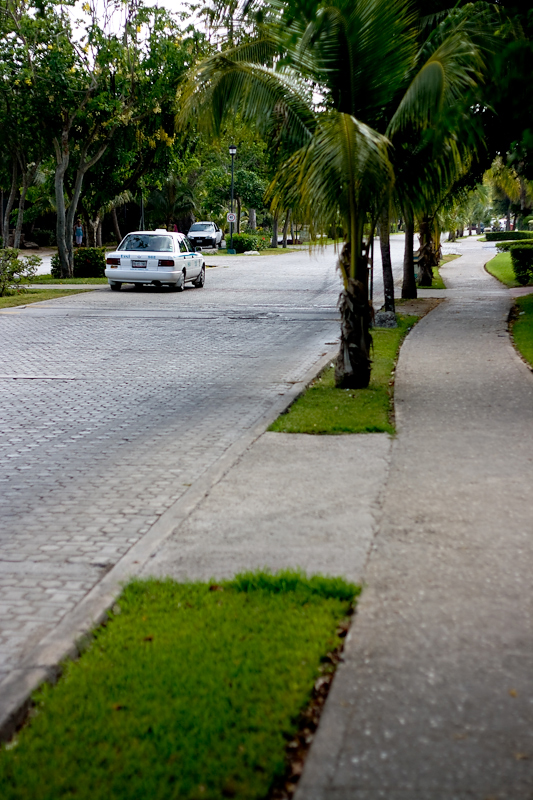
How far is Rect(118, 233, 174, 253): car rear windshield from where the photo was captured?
86.0 ft

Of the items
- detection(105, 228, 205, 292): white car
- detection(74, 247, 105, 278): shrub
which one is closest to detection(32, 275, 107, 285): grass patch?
detection(74, 247, 105, 278): shrub

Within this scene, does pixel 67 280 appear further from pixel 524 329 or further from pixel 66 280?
pixel 524 329

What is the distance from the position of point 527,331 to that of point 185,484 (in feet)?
35.0

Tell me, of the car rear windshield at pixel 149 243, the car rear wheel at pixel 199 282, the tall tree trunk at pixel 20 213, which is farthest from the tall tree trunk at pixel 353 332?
the tall tree trunk at pixel 20 213

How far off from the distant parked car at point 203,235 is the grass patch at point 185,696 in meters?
54.1

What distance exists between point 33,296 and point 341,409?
1665cm

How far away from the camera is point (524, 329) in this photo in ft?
53.5

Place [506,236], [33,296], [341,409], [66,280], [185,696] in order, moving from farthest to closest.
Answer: [506,236] < [66,280] < [33,296] < [341,409] < [185,696]

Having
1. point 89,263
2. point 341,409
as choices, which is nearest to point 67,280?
point 89,263

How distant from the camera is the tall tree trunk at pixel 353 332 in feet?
33.4

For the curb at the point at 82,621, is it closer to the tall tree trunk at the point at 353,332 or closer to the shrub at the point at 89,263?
the tall tree trunk at the point at 353,332

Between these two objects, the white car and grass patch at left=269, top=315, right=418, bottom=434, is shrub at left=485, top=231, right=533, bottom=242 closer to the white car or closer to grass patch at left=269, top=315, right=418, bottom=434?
the white car

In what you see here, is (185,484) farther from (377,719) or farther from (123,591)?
(377,719)

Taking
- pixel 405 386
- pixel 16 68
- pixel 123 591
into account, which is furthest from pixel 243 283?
pixel 123 591
